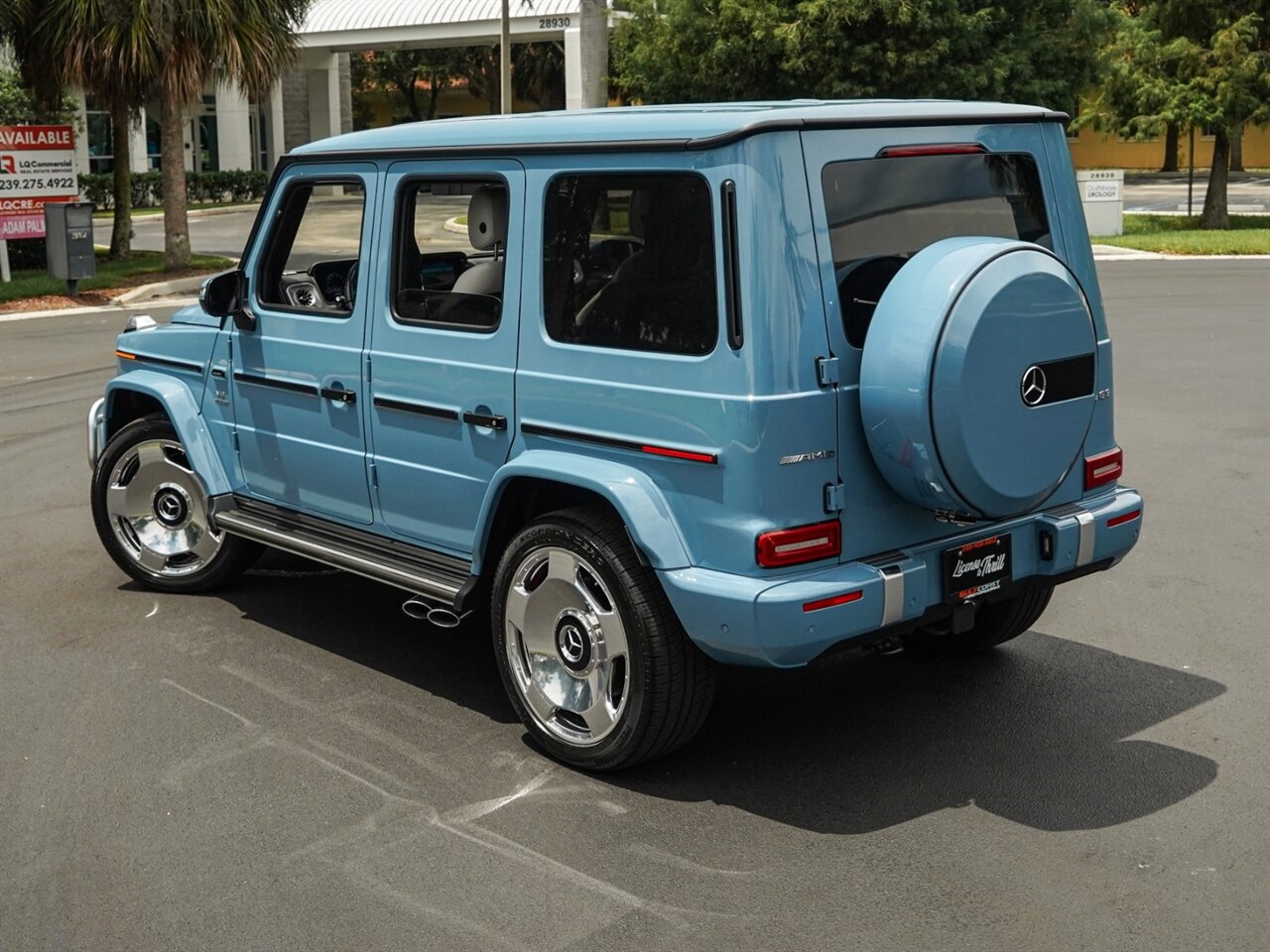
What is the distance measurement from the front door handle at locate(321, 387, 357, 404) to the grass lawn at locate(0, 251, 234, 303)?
16.6 metres

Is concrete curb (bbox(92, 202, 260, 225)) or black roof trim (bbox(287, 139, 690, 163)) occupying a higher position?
black roof trim (bbox(287, 139, 690, 163))

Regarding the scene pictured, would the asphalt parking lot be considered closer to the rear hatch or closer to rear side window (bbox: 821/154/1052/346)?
the rear hatch

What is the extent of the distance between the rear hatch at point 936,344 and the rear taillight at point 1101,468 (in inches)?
17.8

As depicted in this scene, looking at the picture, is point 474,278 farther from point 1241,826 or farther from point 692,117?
point 1241,826

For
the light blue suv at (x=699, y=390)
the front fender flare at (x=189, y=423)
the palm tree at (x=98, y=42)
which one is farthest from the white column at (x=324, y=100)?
the light blue suv at (x=699, y=390)

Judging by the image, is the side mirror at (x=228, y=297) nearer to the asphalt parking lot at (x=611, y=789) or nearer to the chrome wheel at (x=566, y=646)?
the asphalt parking lot at (x=611, y=789)

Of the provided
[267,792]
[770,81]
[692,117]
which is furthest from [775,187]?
[770,81]

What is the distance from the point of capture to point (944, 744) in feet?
17.5

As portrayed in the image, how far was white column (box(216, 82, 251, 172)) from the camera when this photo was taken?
156 ft

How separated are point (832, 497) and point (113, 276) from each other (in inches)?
825

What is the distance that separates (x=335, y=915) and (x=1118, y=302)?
16493 mm

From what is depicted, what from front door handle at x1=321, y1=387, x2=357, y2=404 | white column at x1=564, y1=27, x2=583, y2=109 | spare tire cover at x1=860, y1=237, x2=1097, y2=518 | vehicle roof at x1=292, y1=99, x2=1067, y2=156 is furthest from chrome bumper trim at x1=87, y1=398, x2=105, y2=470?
white column at x1=564, y1=27, x2=583, y2=109

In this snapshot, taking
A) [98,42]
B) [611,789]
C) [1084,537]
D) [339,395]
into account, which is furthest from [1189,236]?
[611,789]

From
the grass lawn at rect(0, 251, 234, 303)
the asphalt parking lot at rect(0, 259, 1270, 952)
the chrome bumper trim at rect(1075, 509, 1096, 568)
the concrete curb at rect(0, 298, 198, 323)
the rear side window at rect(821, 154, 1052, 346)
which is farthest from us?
the grass lawn at rect(0, 251, 234, 303)
